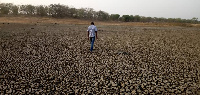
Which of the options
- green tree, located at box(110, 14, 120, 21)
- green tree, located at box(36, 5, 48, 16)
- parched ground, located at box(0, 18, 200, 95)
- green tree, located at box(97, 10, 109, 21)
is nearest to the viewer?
parched ground, located at box(0, 18, 200, 95)

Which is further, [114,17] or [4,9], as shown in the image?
[114,17]

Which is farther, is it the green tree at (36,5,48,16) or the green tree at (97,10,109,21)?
the green tree at (97,10,109,21)

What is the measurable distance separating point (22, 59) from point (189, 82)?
810 centimetres

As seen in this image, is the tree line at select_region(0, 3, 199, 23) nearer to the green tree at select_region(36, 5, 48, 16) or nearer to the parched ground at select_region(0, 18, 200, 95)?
the green tree at select_region(36, 5, 48, 16)

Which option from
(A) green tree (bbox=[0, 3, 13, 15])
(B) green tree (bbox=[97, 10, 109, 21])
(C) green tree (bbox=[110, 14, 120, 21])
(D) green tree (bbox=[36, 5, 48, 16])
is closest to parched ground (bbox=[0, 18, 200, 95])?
(A) green tree (bbox=[0, 3, 13, 15])

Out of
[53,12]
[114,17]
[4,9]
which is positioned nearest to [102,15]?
[114,17]

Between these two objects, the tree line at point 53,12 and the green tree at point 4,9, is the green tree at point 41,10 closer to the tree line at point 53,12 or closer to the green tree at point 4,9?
the tree line at point 53,12

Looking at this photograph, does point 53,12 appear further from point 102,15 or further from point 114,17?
point 114,17

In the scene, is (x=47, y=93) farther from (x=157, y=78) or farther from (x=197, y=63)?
(x=197, y=63)

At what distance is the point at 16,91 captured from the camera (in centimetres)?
549

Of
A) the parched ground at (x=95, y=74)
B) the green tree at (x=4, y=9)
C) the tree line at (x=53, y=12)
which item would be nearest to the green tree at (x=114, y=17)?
the tree line at (x=53, y=12)

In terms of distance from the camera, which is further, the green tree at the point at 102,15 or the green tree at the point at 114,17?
the green tree at the point at 114,17

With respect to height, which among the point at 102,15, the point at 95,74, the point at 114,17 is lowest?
the point at 95,74

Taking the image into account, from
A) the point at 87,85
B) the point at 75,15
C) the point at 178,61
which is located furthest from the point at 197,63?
→ the point at 75,15
